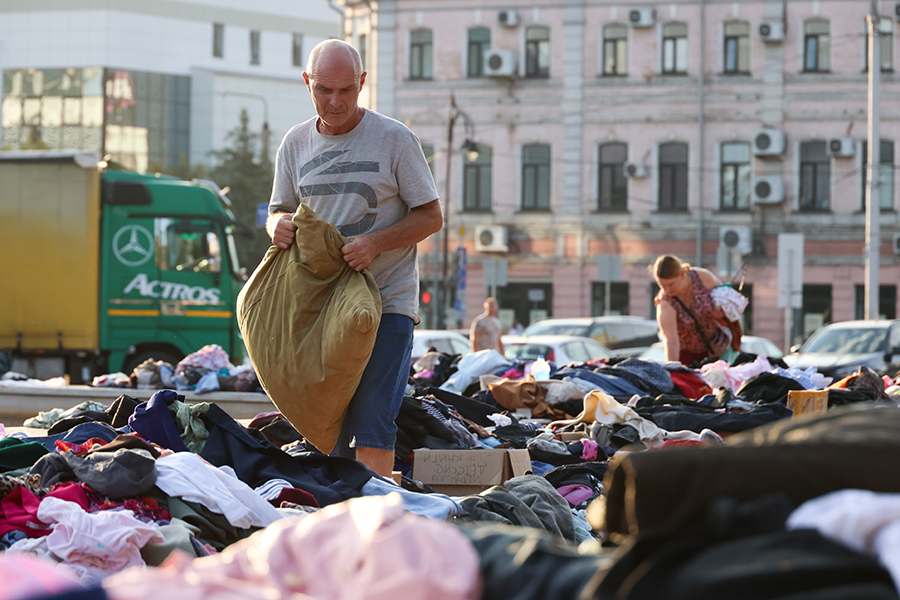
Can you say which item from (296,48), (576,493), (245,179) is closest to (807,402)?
(576,493)

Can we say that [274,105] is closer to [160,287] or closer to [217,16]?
[217,16]

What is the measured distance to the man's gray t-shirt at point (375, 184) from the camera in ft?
16.0

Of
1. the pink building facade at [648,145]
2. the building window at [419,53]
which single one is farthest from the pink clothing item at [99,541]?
the building window at [419,53]

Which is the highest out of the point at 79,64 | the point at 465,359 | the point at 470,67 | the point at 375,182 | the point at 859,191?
the point at 79,64

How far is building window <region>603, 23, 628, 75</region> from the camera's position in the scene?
3753 cm

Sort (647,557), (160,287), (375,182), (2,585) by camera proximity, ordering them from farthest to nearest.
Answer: (160,287) → (375,182) → (647,557) → (2,585)

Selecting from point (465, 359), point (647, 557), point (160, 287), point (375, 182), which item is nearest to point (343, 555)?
point (647, 557)

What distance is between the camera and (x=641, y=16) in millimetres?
36969

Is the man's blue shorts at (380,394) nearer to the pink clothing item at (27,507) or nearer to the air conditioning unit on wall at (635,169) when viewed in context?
the pink clothing item at (27,507)

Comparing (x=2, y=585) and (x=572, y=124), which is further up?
(x=572, y=124)

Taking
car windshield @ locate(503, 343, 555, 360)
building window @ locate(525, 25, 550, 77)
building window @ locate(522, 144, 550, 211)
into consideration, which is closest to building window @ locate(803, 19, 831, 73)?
building window @ locate(525, 25, 550, 77)

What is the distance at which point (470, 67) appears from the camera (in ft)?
127

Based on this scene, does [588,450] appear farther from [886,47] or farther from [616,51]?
[886,47]

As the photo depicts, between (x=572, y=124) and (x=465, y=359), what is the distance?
28774 mm
